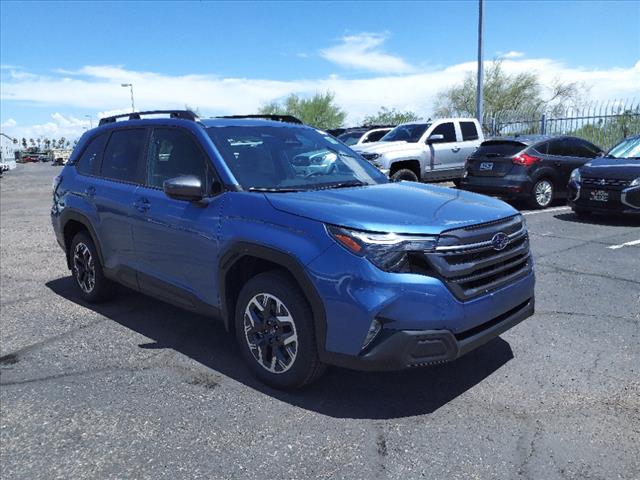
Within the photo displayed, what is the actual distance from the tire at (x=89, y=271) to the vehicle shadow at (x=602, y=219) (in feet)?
26.6

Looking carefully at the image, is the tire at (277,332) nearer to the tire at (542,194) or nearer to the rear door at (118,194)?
the rear door at (118,194)

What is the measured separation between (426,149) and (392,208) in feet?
33.7

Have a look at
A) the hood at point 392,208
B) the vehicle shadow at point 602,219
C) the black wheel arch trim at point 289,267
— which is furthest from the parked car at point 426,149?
the black wheel arch trim at point 289,267

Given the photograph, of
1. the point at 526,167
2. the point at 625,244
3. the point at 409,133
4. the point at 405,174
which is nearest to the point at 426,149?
the point at 409,133

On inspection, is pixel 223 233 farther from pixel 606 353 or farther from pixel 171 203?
pixel 606 353

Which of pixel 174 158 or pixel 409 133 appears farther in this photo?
pixel 409 133

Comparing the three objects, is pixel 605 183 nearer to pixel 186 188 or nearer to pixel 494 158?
pixel 494 158

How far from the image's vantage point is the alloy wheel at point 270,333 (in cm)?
336

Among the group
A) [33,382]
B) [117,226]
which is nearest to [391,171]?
[117,226]

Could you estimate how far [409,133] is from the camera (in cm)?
1367

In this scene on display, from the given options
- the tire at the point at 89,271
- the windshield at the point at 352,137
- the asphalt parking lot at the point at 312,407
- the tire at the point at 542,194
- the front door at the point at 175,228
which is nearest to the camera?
the asphalt parking lot at the point at 312,407

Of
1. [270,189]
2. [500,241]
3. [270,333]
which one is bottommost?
[270,333]

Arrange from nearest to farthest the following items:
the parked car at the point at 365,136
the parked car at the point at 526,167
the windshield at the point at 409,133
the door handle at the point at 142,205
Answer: the door handle at the point at 142,205, the parked car at the point at 526,167, the windshield at the point at 409,133, the parked car at the point at 365,136

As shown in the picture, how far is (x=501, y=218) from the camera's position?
3.43 m
